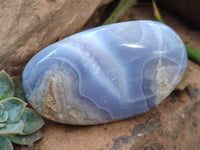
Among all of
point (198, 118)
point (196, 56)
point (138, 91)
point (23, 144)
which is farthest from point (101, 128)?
point (196, 56)

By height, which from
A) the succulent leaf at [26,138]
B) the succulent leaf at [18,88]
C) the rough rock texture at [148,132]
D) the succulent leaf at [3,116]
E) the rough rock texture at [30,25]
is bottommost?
the rough rock texture at [148,132]

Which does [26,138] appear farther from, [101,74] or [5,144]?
[101,74]

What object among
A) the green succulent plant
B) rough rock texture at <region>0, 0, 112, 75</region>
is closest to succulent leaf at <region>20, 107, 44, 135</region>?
the green succulent plant

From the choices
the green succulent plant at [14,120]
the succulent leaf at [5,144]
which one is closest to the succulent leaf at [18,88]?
the green succulent plant at [14,120]

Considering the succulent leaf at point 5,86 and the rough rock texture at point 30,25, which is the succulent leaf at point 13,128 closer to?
the succulent leaf at point 5,86

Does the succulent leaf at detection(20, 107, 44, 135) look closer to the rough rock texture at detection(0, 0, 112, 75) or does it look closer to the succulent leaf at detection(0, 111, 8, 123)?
the succulent leaf at detection(0, 111, 8, 123)

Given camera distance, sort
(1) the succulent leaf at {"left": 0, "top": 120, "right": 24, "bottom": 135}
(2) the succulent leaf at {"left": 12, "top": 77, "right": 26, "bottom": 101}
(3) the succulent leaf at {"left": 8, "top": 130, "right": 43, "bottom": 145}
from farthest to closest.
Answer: (2) the succulent leaf at {"left": 12, "top": 77, "right": 26, "bottom": 101}
(3) the succulent leaf at {"left": 8, "top": 130, "right": 43, "bottom": 145}
(1) the succulent leaf at {"left": 0, "top": 120, "right": 24, "bottom": 135}

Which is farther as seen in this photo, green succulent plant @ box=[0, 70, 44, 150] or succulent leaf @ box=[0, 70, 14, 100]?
succulent leaf @ box=[0, 70, 14, 100]
